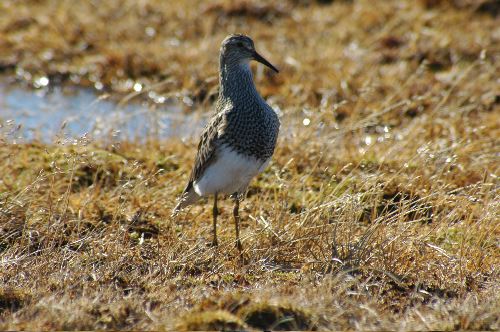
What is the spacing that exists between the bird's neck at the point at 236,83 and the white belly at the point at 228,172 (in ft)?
1.58

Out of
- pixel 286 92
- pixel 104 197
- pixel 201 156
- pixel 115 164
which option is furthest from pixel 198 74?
pixel 201 156

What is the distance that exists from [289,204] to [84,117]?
380cm

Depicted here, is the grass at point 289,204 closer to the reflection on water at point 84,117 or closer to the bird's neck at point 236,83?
the reflection on water at point 84,117

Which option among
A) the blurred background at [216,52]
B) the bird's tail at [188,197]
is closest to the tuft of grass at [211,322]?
the bird's tail at [188,197]

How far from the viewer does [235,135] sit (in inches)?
257

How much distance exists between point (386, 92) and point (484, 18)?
3353 millimetres

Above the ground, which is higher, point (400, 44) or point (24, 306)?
point (24, 306)

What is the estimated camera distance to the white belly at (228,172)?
21.4ft

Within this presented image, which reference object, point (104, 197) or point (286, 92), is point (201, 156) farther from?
point (286, 92)

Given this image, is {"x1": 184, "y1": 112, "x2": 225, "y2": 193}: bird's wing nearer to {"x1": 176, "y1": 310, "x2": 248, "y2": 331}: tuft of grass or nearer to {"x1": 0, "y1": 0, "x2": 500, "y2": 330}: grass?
{"x1": 0, "y1": 0, "x2": 500, "y2": 330}: grass

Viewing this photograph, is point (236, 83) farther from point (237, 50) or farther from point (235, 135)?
point (235, 135)

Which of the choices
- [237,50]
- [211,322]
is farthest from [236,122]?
[211,322]

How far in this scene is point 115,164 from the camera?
8430mm

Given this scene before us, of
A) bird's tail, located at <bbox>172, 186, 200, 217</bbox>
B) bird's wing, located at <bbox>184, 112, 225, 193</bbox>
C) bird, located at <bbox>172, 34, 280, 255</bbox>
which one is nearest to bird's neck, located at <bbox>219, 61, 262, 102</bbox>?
bird, located at <bbox>172, 34, 280, 255</bbox>
